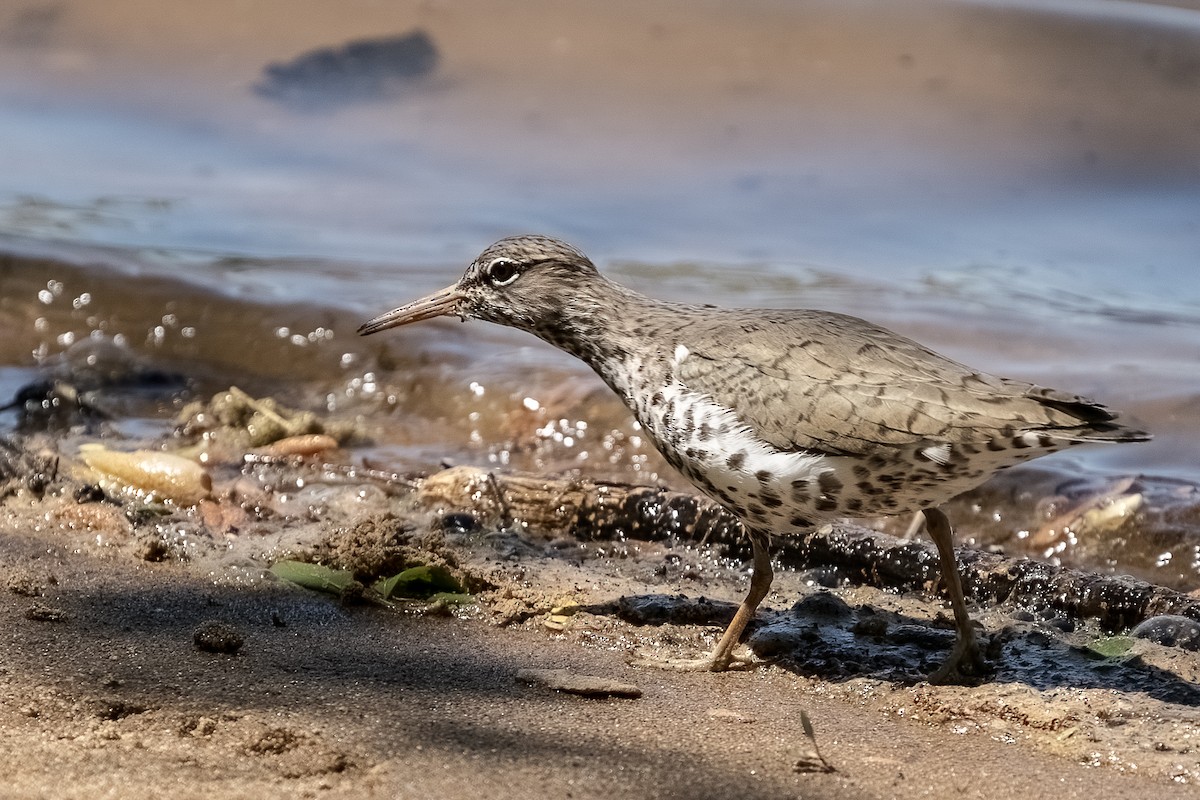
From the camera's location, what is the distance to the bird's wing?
4121 mm

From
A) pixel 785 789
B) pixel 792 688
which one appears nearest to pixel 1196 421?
pixel 792 688

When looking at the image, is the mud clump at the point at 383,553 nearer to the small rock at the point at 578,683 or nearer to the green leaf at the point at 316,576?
the green leaf at the point at 316,576

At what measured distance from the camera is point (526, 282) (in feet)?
17.1

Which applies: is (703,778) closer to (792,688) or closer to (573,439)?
(792,688)

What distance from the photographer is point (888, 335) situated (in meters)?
4.67

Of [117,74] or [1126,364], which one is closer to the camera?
[1126,364]

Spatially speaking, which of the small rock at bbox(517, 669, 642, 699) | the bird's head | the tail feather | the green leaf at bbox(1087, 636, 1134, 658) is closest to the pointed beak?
the bird's head

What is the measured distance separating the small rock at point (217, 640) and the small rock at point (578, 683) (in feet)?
2.79

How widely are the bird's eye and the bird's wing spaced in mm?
840

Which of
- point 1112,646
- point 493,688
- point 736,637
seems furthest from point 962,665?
point 493,688

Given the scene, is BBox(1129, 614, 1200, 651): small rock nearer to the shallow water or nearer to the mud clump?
the mud clump

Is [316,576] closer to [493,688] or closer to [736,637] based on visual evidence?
[493,688]

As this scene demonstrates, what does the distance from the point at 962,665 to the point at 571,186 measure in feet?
27.0

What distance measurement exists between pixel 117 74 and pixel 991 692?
11919 mm
